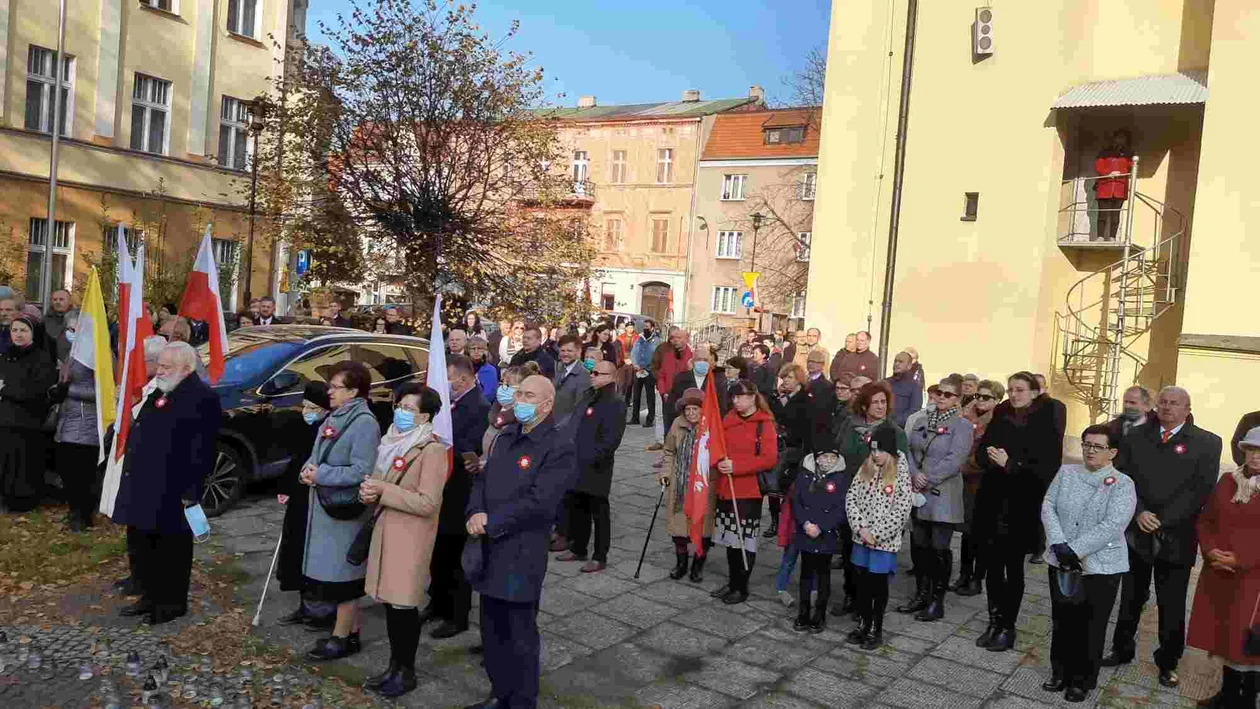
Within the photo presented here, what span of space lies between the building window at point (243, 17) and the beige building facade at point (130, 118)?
0.10 feet

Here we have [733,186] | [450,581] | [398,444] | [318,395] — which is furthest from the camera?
[733,186]

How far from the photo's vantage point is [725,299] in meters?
47.7

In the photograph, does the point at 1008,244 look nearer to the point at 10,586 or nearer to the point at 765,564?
the point at 765,564

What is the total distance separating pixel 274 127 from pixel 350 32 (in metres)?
1.96

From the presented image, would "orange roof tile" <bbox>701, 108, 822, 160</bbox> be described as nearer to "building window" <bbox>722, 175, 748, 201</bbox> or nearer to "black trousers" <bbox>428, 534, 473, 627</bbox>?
"building window" <bbox>722, 175, 748, 201</bbox>

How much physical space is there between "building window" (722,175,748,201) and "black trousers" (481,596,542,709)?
42388mm

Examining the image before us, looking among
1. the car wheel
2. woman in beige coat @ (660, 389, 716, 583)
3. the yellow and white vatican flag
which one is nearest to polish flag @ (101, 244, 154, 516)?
the yellow and white vatican flag

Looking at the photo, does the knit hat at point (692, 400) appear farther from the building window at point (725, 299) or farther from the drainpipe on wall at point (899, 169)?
the building window at point (725, 299)

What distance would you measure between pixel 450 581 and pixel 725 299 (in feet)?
136

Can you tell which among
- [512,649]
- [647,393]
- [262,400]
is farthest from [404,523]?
[647,393]

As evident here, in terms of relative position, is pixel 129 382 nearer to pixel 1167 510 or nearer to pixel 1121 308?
pixel 1167 510

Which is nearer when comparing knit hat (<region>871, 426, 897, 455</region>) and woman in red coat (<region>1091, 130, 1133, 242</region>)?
knit hat (<region>871, 426, 897, 455</region>)

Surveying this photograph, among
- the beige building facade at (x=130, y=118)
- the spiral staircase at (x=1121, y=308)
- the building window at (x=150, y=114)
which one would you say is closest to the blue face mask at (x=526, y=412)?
the spiral staircase at (x=1121, y=308)

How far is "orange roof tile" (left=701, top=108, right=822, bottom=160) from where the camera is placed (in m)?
43.8
